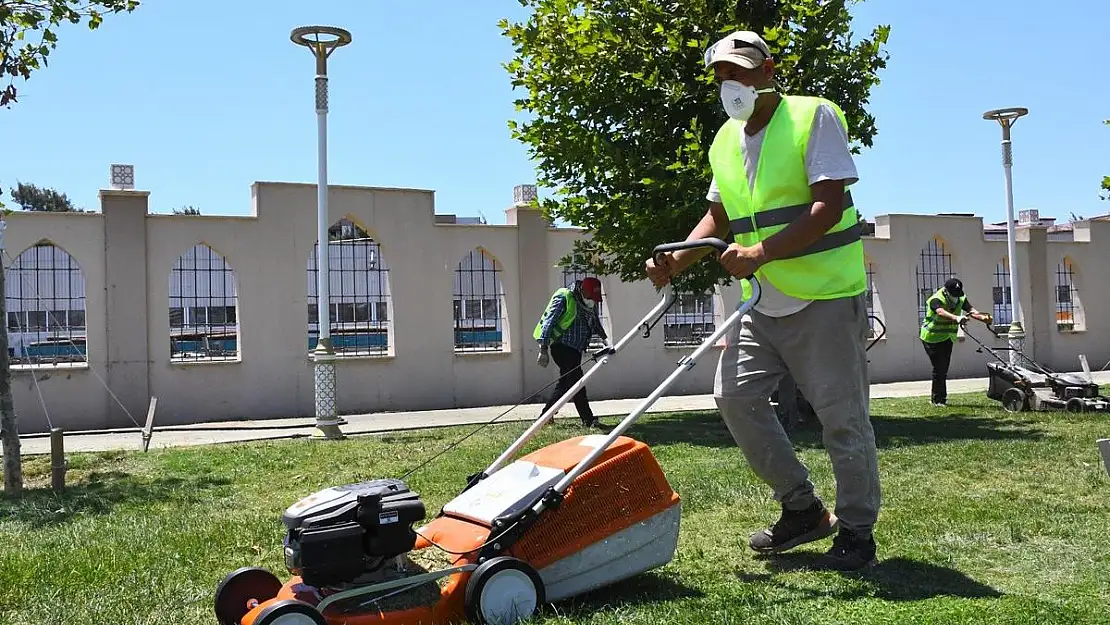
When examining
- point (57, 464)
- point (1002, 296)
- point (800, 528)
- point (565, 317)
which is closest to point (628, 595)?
point (800, 528)

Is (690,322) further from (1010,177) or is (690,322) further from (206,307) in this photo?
(206,307)

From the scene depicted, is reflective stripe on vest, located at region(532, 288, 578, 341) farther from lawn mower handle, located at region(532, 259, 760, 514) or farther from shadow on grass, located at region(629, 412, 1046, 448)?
lawn mower handle, located at region(532, 259, 760, 514)

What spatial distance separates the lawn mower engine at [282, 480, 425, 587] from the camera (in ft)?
11.0

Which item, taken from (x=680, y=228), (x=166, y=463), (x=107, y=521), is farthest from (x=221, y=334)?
(x=107, y=521)

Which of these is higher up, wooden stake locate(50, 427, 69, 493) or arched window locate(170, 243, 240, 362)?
arched window locate(170, 243, 240, 362)

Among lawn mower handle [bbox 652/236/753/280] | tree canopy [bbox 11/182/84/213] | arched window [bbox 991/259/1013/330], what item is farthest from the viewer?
tree canopy [bbox 11/182/84/213]

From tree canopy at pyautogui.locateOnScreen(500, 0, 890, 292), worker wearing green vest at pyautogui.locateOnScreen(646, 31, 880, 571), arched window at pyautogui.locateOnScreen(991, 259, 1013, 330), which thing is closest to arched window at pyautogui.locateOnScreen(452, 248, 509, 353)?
tree canopy at pyautogui.locateOnScreen(500, 0, 890, 292)

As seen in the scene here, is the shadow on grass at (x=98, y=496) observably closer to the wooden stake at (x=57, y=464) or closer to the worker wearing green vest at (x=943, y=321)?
the wooden stake at (x=57, y=464)

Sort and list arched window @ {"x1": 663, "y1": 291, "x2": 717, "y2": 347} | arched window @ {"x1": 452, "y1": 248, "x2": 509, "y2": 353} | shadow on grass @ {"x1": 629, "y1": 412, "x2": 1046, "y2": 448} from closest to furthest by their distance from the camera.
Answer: shadow on grass @ {"x1": 629, "y1": 412, "x2": 1046, "y2": 448} < arched window @ {"x1": 452, "y1": 248, "x2": 509, "y2": 353} < arched window @ {"x1": 663, "y1": 291, "x2": 717, "y2": 347}

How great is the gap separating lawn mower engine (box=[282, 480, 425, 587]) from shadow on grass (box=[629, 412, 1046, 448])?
6.03m

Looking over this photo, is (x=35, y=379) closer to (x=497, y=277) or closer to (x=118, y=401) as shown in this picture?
(x=118, y=401)

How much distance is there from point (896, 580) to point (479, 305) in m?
14.1

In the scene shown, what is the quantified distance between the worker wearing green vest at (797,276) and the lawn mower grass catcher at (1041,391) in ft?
30.0

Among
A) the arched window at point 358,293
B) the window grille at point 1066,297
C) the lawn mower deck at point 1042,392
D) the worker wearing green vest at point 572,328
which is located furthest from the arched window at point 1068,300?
the worker wearing green vest at point 572,328
